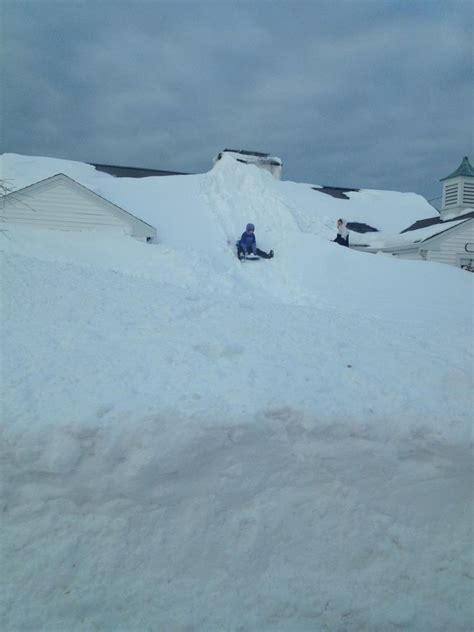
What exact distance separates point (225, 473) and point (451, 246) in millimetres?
16382

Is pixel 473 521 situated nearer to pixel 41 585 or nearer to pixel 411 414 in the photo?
pixel 411 414

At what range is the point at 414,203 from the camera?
2717 centimetres

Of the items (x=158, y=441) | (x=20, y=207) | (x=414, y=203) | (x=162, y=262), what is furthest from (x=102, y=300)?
(x=414, y=203)

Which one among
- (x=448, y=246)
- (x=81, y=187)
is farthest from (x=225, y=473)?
(x=448, y=246)

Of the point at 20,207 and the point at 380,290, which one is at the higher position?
the point at 20,207

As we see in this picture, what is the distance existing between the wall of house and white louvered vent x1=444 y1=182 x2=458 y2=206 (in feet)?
18.1

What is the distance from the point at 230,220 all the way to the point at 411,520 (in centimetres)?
1508

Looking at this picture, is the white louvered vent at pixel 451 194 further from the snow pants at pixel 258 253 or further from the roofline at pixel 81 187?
the roofline at pixel 81 187

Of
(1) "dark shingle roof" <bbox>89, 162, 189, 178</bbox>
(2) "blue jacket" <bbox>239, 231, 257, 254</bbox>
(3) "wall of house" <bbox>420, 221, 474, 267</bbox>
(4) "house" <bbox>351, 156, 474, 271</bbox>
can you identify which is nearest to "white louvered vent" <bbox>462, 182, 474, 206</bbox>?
(4) "house" <bbox>351, 156, 474, 271</bbox>

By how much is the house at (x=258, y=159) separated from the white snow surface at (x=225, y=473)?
19.6 meters

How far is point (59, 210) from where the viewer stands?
14.3 meters

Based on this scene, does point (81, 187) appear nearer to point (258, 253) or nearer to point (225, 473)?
point (258, 253)

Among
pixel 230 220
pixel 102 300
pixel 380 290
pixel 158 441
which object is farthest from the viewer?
pixel 230 220

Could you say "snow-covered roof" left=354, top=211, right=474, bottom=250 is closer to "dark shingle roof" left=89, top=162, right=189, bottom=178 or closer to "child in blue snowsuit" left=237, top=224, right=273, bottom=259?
"child in blue snowsuit" left=237, top=224, right=273, bottom=259
